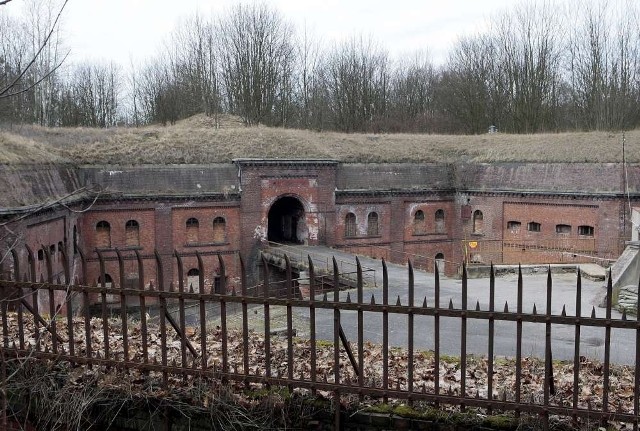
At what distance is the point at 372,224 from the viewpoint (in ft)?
86.8

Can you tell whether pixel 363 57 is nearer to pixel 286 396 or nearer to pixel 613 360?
pixel 613 360

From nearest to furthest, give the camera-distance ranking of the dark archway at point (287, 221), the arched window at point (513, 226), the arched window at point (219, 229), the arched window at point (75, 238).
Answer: the arched window at point (75, 238), the arched window at point (219, 229), the dark archway at point (287, 221), the arched window at point (513, 226)

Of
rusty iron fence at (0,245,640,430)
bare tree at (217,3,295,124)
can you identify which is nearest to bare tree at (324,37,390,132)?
bare tree at (217,3,295,124)

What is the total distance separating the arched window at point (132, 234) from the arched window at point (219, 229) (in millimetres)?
2951

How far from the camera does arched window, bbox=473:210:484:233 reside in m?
27.5

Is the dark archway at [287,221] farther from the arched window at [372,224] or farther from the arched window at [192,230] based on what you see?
the arched window at [192,230]

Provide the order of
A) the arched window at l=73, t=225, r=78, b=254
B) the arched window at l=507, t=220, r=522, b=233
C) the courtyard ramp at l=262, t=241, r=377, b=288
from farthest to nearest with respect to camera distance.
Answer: the arched window at l=507, t=220, r=522, b=233, the arched window at l=73, t=225, r=78, b=254, the courtyard ramp at l=262, t=241, r=377, b=288

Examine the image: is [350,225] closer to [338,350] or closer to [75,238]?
[75,238]

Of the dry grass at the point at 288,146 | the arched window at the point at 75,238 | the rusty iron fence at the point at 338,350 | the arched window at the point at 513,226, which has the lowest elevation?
the arched window at the point at 513,226

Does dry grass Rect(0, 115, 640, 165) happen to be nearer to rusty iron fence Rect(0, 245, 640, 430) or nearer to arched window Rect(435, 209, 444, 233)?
arched window Rect(435, 209, 444, 233)

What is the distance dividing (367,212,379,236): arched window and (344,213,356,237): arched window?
714 mm

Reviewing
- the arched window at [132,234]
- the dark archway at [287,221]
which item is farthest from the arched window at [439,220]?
the arched window at [132,234]

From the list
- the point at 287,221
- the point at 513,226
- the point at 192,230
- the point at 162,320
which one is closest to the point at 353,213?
the point at 287,221

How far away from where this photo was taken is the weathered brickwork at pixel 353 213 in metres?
22.6
